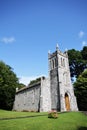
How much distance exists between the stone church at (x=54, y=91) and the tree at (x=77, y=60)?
44.5 feet

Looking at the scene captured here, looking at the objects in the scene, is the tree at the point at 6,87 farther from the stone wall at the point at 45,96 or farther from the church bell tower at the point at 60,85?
the church bell tower at the point at 60,85

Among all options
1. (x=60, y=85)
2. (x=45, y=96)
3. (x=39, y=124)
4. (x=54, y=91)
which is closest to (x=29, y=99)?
(x=45, y=96)

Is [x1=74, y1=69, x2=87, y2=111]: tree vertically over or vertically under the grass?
over

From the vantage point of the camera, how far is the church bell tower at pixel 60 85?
30.4m

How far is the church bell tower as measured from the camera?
3040 cm

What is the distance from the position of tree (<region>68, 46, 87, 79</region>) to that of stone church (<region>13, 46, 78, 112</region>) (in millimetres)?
13555

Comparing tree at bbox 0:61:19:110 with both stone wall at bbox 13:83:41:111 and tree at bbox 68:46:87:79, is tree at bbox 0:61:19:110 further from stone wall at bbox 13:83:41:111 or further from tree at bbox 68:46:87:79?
tree at bbox 68:46:87:79

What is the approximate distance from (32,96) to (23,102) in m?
5.62

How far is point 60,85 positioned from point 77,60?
21.2m

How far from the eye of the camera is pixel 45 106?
30.1 m

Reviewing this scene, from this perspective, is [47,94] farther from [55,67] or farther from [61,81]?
[55,67]

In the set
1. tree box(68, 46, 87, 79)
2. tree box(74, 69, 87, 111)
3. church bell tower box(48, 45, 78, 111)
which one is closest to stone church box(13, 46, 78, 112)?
church bell tower box(48, 45, 78, 111)

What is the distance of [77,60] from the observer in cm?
4925

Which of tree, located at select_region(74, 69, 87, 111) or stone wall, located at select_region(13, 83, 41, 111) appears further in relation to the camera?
tree, located at select_region(74, 69, 87, 111)
